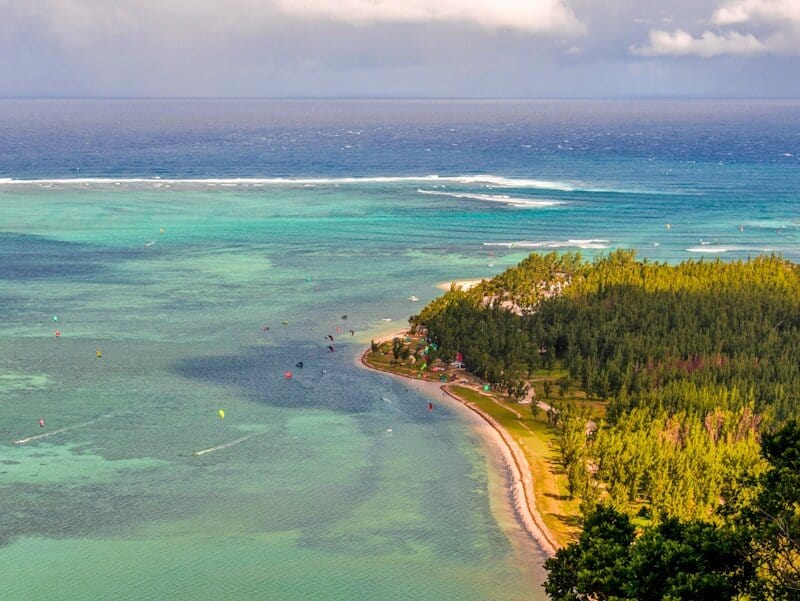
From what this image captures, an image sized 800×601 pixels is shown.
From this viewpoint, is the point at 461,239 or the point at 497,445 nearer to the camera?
the point at 497,445

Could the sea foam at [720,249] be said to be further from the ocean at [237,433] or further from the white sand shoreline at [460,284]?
the white sand shoreline at [460,284]

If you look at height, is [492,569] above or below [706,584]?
below

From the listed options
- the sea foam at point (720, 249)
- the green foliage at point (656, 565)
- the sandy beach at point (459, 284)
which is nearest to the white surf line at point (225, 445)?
the green foliage at point (656, 565)

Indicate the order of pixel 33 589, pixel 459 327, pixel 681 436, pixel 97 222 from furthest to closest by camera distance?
pixel 97 222 → pixel 459 327 → pixel 681 436 → pixel 33 589

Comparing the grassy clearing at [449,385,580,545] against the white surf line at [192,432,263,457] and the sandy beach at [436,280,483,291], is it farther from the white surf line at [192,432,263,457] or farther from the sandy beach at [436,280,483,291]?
the sandy beach at [436,280,483,291]

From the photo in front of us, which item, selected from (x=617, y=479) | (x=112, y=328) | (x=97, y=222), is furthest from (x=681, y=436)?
(x=97, y=222)

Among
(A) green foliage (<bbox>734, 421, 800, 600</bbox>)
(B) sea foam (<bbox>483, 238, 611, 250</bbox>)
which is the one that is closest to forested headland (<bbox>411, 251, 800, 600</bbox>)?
(A) green foliage (<bbox>734, 421, 800, 600</bbox>)

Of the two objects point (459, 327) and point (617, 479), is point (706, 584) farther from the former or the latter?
point (459, 327)
